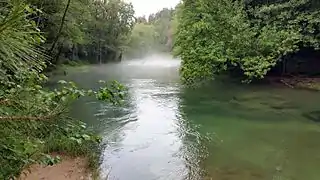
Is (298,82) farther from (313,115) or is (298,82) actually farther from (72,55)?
(72,55)

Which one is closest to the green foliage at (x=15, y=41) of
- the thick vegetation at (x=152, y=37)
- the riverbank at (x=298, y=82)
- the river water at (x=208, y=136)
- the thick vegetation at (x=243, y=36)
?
the river water at (x=208, y=136)

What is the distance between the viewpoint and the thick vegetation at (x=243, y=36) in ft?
60.5

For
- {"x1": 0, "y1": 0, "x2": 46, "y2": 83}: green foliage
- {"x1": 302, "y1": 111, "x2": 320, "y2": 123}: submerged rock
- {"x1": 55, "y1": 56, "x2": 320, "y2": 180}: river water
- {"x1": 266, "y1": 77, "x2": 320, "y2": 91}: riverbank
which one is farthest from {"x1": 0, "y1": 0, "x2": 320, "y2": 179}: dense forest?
{"x1": 302, "y1": 111, "x2": 320, "y2": 123}: submerged rock

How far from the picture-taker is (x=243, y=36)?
19.5 m

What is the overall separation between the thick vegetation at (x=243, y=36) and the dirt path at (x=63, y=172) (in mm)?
10378

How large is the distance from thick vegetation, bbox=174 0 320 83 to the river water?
2060 mm

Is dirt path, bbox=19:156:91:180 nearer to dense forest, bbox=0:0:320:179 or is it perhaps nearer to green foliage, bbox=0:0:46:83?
dense forest, bbox=0:0:320:179

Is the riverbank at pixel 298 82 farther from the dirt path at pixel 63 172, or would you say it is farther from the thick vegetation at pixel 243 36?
the dirt path at pixel 63 172

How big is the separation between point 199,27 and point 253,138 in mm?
9710

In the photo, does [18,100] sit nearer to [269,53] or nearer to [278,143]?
[278,143]

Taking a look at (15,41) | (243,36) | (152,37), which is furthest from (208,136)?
(152,37)

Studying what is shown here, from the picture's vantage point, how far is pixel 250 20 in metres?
22.3

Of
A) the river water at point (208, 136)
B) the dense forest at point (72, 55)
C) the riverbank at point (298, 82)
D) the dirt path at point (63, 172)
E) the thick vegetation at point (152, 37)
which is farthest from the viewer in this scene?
the thick vegetation at point (152, 37)

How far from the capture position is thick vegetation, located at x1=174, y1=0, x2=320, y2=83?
60.5 feet
